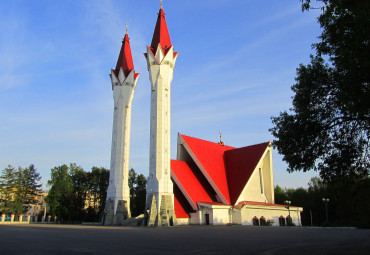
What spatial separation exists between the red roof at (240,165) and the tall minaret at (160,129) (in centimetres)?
846

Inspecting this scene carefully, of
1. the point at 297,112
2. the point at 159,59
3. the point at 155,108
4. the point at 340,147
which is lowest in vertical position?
the point at 340,147

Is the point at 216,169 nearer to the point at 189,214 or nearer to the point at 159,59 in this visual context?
the point at 189,214

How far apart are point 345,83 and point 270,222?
1125 inches

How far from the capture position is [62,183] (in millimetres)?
48750

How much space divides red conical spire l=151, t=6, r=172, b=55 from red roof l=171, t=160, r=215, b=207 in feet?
44.8

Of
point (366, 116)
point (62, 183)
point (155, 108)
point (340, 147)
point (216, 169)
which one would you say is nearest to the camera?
point (366, 116)

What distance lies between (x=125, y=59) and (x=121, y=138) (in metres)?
11.3

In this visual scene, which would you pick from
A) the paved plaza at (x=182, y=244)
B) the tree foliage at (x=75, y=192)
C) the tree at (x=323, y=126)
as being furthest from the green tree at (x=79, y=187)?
the tree at (x=323, y=126)

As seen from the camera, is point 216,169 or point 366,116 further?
point 216,169

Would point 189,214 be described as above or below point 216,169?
below

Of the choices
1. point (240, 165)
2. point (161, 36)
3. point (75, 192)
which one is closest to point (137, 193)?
point (75, 192)

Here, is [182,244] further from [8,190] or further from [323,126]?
[8,190]

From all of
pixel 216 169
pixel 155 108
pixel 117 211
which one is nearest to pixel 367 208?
pixel 216 169

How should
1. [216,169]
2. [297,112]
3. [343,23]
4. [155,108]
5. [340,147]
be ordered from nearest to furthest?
[343,23] → [340,147] → [297,112] → [155,108] → [216,169]
